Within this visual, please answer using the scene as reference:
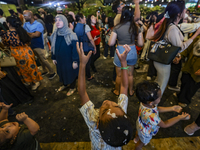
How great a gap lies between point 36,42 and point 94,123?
3508 millimetres

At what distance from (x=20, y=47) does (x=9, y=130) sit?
2309 millimetres

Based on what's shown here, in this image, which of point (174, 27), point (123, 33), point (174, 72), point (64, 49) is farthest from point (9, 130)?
point (174, 72)

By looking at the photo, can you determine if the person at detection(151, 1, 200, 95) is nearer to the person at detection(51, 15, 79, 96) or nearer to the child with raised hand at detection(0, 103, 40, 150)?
the person at detection(51, 15, 79, 96)

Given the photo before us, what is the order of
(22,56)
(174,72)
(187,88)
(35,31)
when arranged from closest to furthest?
(187,88) → (22,56) → (174,72) → (35,31)

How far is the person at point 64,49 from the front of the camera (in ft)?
8.03

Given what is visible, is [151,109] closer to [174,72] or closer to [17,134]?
[17,134]

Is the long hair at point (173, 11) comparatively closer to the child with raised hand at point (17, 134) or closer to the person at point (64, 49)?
the person at point (64, 49)

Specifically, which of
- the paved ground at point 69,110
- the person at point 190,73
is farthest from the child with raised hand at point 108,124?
the person at point 190,73

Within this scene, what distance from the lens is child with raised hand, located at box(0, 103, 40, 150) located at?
1035 mm

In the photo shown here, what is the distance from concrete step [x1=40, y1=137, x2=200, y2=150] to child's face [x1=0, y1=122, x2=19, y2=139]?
965 millimetres

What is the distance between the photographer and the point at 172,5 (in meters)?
1.73

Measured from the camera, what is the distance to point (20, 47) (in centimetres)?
270

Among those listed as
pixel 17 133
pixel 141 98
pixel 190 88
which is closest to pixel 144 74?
pixel 190 88

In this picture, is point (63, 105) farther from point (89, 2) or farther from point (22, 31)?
point (89, 2)
